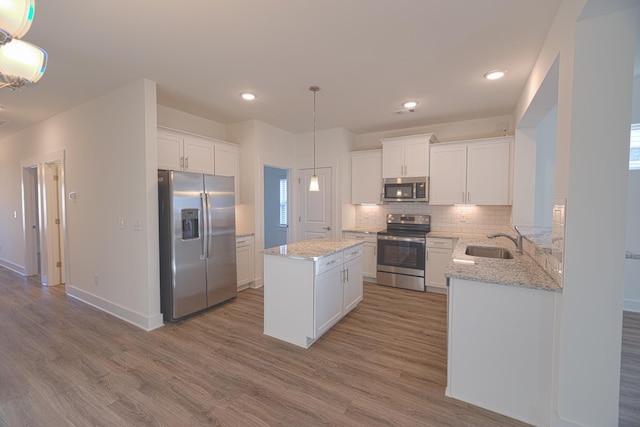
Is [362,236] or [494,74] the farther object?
[362,236]

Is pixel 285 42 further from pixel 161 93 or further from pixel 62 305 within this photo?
pixel 62 305

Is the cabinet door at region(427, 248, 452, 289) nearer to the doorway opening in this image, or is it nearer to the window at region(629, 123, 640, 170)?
the window at region(629, 123, 640, 170)

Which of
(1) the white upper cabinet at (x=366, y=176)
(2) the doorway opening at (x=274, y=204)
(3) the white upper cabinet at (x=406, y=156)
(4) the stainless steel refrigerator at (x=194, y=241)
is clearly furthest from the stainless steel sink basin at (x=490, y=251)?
(2) the doorway opening at (x=274, y=204)

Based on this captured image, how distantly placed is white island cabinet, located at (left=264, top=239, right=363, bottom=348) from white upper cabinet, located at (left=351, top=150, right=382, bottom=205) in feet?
6.98

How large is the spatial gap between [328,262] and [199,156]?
8.20 feet

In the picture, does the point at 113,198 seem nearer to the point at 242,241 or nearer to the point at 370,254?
the point at 242,241

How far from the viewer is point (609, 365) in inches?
61.1

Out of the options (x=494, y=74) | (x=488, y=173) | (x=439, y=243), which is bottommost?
(x=439, y=243)

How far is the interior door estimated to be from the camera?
5.14m

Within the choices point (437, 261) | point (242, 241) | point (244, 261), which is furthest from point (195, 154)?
point (437, 261)

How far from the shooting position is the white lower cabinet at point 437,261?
425 centimetres

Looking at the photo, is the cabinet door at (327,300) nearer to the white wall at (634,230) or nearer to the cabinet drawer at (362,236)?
the cabinet drawer at (362,236)

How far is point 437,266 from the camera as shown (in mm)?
4309

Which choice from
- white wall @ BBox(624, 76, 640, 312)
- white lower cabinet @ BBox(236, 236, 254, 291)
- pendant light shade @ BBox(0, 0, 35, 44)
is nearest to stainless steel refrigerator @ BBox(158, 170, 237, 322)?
white lower cabinet @ BBox(236, 236, 254, 291)
